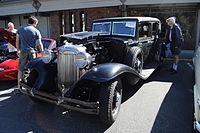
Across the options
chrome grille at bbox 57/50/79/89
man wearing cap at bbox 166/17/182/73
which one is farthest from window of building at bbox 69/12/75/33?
chrome grille at bbox 57/50/79/89

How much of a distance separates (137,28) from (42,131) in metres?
3.12

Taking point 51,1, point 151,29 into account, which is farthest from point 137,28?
point 51,1

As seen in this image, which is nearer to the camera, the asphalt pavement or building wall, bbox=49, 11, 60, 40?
the asphalt pavement

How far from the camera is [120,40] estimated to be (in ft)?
13.1

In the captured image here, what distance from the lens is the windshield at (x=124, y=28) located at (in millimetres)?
4367

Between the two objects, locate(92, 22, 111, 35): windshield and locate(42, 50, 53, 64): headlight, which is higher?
locate(92, 22, 111, 35): windshield

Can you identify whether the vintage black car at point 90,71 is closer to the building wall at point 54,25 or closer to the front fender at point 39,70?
the front fender at point 39,70

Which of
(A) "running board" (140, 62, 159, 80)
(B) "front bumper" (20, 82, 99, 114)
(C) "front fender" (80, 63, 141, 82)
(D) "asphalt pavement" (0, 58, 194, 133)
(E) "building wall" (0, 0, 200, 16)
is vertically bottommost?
(D) "asphalt pavement" (0, 58, 194, 133)

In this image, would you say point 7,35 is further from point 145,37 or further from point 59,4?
point 59,4

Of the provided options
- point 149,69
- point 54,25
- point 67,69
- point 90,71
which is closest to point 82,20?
point 54,25

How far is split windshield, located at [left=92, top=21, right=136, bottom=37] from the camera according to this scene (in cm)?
438

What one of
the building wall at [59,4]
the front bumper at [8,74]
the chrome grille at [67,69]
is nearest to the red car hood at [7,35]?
the front bumper at [8,74]

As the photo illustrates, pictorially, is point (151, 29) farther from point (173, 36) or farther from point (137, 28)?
point (137, 28)

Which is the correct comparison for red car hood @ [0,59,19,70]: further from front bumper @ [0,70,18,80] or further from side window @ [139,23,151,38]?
side window @ [139,23,151,38]
